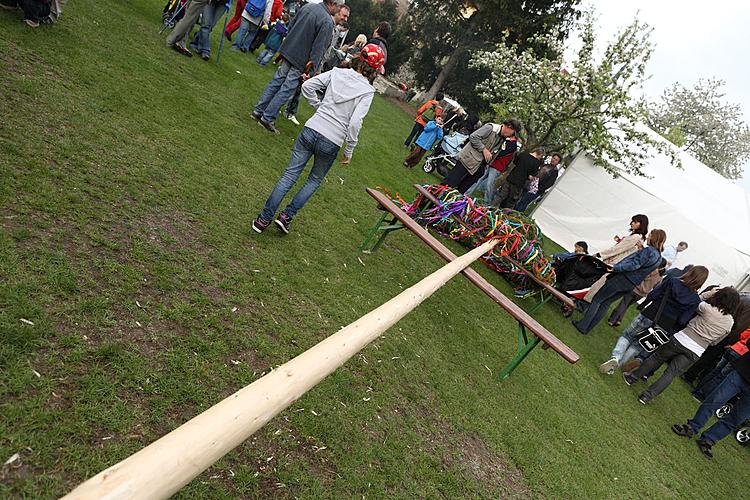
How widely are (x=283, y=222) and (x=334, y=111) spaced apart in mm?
1206

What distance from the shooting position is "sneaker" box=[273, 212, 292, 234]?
448 centimetres

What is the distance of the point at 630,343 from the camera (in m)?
6.90

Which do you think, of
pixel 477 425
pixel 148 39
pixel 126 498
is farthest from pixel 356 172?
pixel 126 498

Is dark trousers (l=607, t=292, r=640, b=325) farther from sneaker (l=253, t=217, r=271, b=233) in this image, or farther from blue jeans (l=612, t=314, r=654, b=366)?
sneaker (l=253, t=217, r=271, b=233)

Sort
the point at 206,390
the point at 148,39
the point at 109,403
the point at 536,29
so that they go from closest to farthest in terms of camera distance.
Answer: the point at 109,403 < the point at 206,390 < the point at 148,39 < the point at 536,29

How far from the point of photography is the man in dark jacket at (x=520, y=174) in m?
9.80

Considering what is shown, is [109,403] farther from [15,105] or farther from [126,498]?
[15,105]

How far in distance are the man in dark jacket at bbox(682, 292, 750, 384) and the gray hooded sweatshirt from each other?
7.19m

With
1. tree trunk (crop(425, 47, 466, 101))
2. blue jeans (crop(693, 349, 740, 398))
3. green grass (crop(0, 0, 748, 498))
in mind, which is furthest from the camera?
tree trunk (crop(425, 47, 466, 101))

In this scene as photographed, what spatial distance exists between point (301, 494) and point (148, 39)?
26.5 feet

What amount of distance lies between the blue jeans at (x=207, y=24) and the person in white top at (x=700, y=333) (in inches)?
346

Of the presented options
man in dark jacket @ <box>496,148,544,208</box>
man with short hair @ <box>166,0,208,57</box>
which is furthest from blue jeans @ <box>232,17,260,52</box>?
man in dark jacket @ <box>496,148,544,208</box>

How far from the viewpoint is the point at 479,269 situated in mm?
7914

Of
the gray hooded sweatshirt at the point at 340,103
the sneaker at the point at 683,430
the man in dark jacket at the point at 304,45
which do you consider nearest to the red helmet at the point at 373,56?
the gray hooded sweatshirt at the point at 340,103
